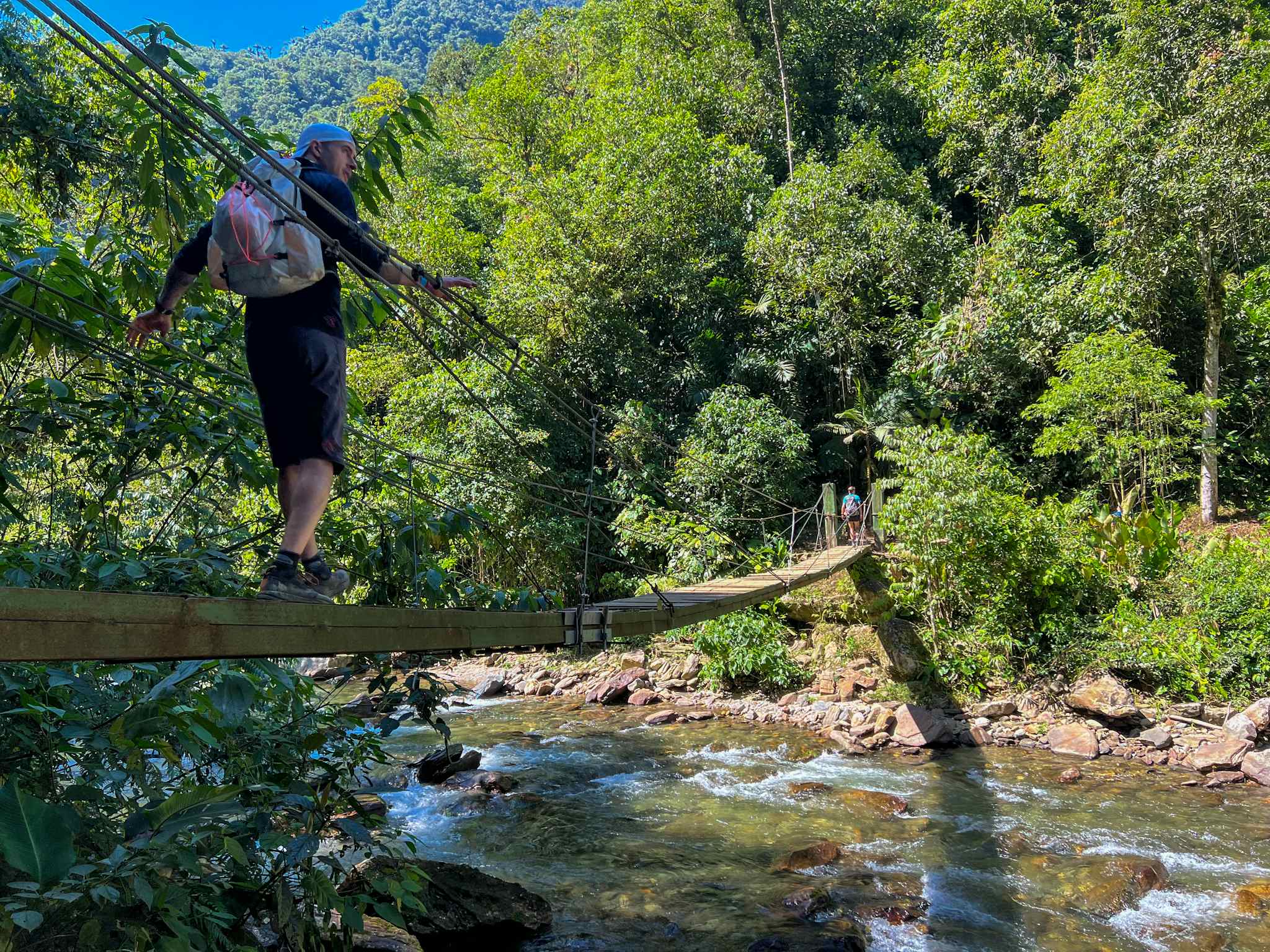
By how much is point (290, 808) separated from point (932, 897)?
3.06 metres

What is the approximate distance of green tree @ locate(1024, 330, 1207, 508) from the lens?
27.0 feet

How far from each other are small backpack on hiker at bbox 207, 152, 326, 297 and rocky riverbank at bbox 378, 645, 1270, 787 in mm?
4327

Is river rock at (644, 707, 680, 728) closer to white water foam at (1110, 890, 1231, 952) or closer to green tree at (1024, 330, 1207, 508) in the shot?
→ white water foam at (1110, 890, 1231, 952)

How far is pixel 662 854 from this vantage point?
451 centimetres

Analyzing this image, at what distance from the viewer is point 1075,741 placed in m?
6.18

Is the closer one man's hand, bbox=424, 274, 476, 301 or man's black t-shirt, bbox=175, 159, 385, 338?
man's black t-shirt, bbox=175, 159, 385, 338

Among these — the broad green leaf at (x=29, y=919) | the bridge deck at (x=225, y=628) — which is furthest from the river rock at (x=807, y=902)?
the broad green leaf at (x=29, y=919)

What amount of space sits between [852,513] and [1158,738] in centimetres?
388

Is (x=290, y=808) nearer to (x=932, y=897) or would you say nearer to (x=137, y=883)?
(x=137, y=883)

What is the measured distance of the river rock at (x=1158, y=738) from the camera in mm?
5973

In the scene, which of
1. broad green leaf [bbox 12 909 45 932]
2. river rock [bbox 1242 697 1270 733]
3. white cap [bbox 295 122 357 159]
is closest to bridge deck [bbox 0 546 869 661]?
broad green leaf [bbox 12 909 45 932]

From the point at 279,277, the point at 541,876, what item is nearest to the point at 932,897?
the point at 541,876

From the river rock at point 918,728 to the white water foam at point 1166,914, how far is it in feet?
7.90

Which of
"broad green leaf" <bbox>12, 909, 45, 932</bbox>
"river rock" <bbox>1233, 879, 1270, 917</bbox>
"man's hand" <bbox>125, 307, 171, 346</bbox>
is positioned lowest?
"river rock" <bbox>1233, 879, 1270, 917</bbox>
